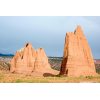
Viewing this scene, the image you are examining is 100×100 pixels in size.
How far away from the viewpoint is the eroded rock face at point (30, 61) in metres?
51.6

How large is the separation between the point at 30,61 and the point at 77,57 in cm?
1886

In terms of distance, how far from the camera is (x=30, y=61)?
→ 5378 centimetres

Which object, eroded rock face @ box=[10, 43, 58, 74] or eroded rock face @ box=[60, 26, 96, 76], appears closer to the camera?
eroded rock face @ box=[60, 26, 96, 76]

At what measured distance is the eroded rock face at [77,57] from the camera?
3459 centimetres

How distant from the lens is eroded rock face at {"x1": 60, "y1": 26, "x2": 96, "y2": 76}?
34.6 m

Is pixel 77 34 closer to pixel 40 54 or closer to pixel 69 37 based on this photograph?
pixel 69 37

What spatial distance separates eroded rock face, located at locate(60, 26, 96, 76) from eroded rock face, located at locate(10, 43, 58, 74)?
44.9 feet

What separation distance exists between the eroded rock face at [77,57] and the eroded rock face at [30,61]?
13691 millimetres

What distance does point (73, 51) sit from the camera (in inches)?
1426

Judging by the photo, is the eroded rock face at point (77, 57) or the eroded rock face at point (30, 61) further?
the eroded rock face at point (30, 61)

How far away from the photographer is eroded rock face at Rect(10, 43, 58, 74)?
51.6 meters

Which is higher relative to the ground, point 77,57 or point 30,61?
point 30,61
